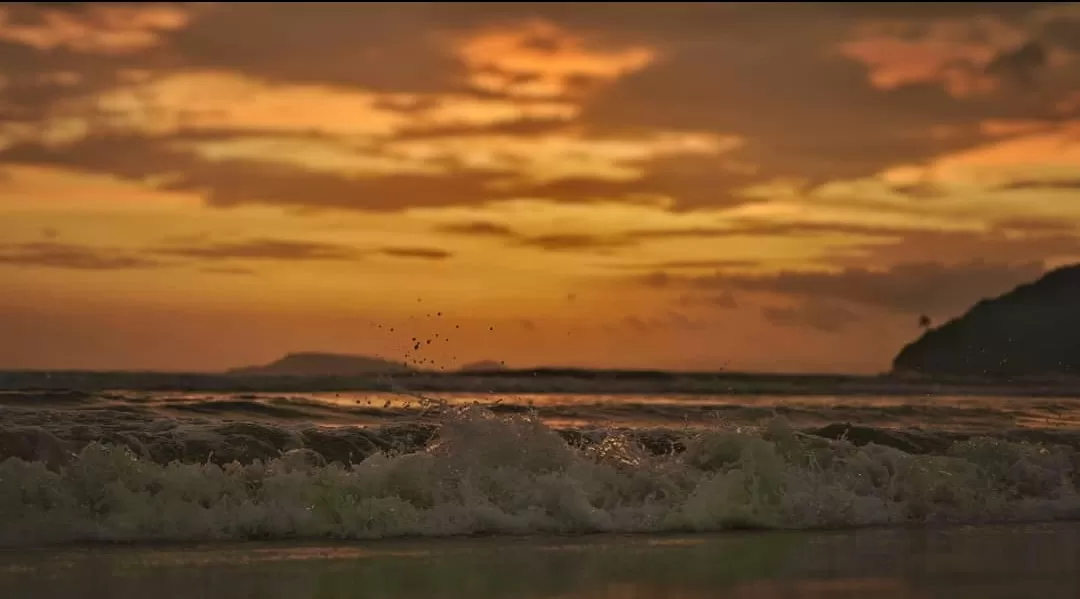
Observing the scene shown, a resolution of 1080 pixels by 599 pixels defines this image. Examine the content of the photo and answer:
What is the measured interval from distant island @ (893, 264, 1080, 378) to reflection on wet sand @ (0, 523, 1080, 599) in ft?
102

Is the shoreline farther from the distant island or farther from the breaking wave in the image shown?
the breaking wave

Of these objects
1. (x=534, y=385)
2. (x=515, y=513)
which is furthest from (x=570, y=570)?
(x=534, y=385)

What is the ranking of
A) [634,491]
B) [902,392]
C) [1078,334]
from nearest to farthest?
[634,491] → [902,392] → [1078,334]

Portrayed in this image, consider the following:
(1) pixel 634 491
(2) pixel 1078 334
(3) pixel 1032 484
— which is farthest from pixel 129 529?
(2) pixel 1078 334

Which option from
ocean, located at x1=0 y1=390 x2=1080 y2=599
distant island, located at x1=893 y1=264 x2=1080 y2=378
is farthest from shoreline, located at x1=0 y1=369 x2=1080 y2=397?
ocean, located at x1=0 y1=390 x2=1080 y2=599

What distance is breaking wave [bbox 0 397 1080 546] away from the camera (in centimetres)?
1073

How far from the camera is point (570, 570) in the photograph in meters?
9.34

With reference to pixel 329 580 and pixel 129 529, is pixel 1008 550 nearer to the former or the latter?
pixel 329 580

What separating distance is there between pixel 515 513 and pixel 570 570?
85.1 inches

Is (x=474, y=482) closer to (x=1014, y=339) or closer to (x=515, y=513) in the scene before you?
(x=515, y=513)

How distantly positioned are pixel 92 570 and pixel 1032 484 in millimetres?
9688

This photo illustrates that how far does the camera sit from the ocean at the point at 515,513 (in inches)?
352

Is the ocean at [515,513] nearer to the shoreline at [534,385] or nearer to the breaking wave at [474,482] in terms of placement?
the breaking wave at [474,482]

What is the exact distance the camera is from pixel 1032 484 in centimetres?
1394
